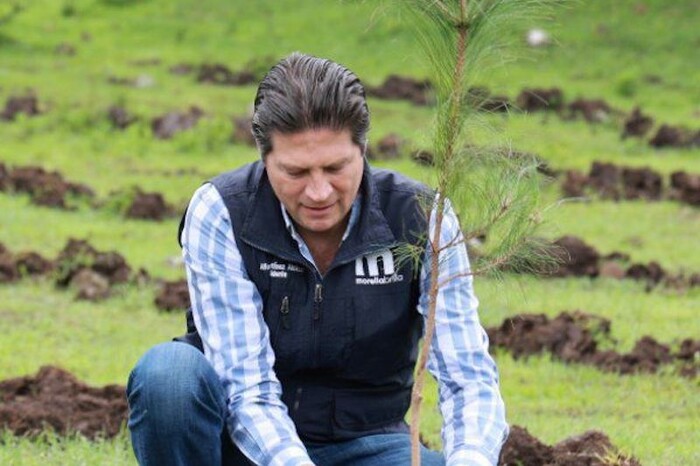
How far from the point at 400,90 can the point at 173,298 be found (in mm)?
9506

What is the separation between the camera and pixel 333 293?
185 inches

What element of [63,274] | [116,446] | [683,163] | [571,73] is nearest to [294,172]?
[116,446]

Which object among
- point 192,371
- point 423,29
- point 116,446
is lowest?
point 116,446

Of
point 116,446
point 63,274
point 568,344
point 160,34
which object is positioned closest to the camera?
point 116,446

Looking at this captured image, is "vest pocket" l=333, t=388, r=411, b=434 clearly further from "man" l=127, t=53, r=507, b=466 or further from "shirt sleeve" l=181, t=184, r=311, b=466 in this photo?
"shirt sleeve" l=181, t=184, r=311, b=466

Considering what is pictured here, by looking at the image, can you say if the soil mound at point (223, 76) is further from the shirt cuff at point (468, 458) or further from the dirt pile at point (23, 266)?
the shirt cuff at point (468, 458)

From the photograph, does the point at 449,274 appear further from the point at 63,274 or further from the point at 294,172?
the point at 63,274

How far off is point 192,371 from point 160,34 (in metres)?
18.7

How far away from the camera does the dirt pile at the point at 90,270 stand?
10227 mm

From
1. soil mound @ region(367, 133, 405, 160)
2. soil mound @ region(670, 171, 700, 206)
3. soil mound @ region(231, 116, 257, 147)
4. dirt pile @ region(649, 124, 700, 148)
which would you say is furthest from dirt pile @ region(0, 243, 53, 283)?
dirt pile @ region(649, 124, 700, 148)

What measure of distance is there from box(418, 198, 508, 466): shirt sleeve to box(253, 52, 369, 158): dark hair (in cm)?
37

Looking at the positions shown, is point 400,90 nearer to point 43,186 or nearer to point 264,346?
point 43,186

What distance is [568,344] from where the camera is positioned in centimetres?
883

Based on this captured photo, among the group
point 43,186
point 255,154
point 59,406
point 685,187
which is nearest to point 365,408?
point 59,406
